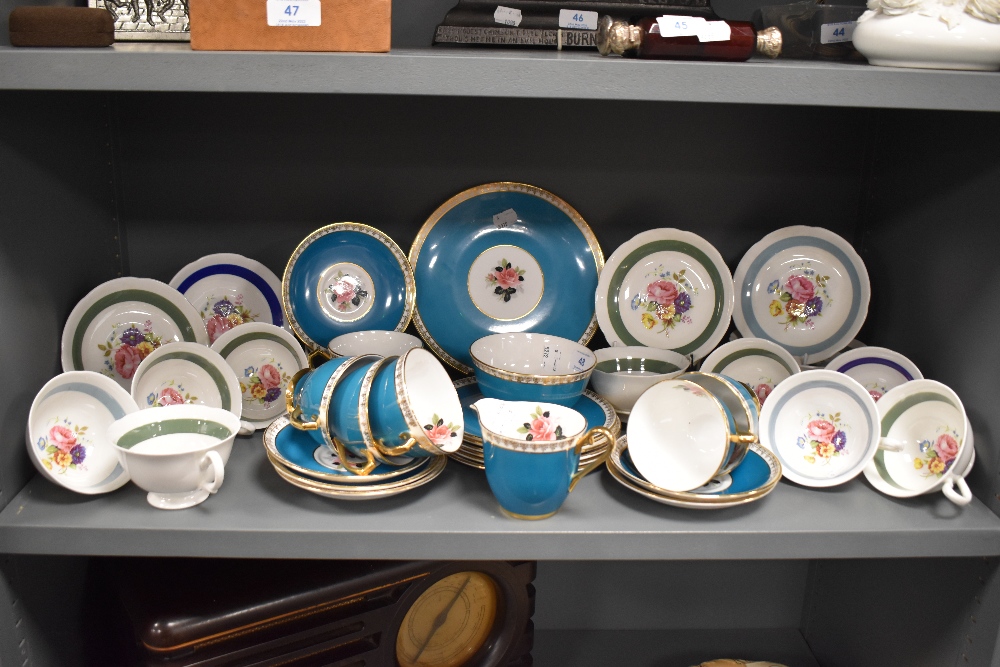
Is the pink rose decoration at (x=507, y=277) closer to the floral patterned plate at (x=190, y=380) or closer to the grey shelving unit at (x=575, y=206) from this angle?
the grey shelving unit at (x=575, y=206)

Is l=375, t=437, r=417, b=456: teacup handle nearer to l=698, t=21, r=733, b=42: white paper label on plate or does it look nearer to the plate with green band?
the plate with green band

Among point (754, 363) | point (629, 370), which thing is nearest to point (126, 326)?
point (629, 370)

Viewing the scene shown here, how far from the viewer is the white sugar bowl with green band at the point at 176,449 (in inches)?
41.9

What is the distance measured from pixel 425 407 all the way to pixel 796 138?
32.4 inches

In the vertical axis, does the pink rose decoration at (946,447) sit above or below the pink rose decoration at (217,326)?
below

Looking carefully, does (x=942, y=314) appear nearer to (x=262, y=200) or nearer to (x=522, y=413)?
(x=522, y=413)

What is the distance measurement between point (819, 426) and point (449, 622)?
2.20 ft

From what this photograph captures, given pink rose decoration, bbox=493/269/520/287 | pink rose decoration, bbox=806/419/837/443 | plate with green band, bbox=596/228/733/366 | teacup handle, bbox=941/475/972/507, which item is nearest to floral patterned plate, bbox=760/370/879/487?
pink rose decoration, bbox=806/419/837/443

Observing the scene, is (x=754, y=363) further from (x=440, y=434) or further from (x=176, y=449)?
(x=176, y=449)

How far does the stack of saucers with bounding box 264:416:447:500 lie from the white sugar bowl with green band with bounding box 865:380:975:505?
2.13 ft

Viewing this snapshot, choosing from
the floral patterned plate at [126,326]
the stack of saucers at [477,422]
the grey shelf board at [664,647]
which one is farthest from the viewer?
the grey shelf board at [664,647]

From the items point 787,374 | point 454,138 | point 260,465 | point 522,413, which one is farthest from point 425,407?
point 787,374

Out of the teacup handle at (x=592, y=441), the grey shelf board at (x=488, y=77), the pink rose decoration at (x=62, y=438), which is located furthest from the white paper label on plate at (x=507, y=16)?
the pink rose decoration at (x=62, y=438)

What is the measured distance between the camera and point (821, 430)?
4.04ft
